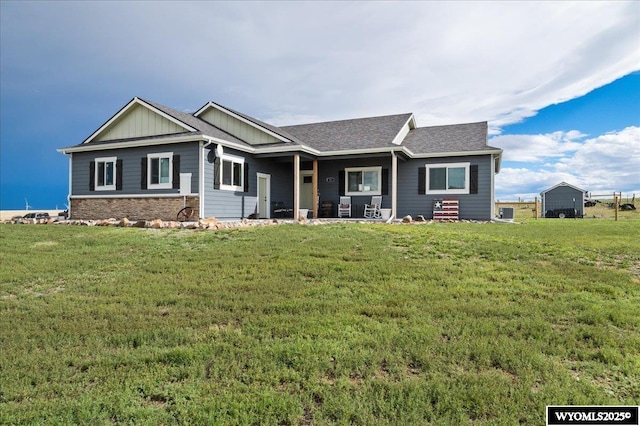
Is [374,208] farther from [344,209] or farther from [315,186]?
[315,186]

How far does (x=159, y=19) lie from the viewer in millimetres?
12234

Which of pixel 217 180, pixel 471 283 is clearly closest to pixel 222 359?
pixel 471 283

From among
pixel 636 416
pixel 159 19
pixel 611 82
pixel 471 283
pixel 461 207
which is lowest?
pixel 636 416

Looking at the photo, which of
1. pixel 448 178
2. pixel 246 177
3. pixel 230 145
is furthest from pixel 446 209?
pixel 230 145

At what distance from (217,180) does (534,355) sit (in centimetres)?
1305

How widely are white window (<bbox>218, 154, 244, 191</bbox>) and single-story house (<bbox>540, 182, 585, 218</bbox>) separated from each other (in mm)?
25645

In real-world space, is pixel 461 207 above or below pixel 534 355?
above

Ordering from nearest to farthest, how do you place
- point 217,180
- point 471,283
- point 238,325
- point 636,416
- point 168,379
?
point 636,416, point 168,379, point 238,325, point 471,283, point 217,180

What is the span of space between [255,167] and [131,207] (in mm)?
5115

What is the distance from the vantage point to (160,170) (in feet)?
49.4

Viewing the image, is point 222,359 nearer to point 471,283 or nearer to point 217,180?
point 471,283

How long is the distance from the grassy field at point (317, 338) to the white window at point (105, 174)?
10180mm

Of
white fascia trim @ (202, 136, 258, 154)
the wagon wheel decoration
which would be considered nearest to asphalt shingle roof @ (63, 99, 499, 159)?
white fascia trim @ (202, 136, 258, 154)

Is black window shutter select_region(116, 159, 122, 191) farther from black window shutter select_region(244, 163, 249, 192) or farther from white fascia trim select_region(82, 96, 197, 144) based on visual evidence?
black window shutter select_region(244, 163, 249, 192)
